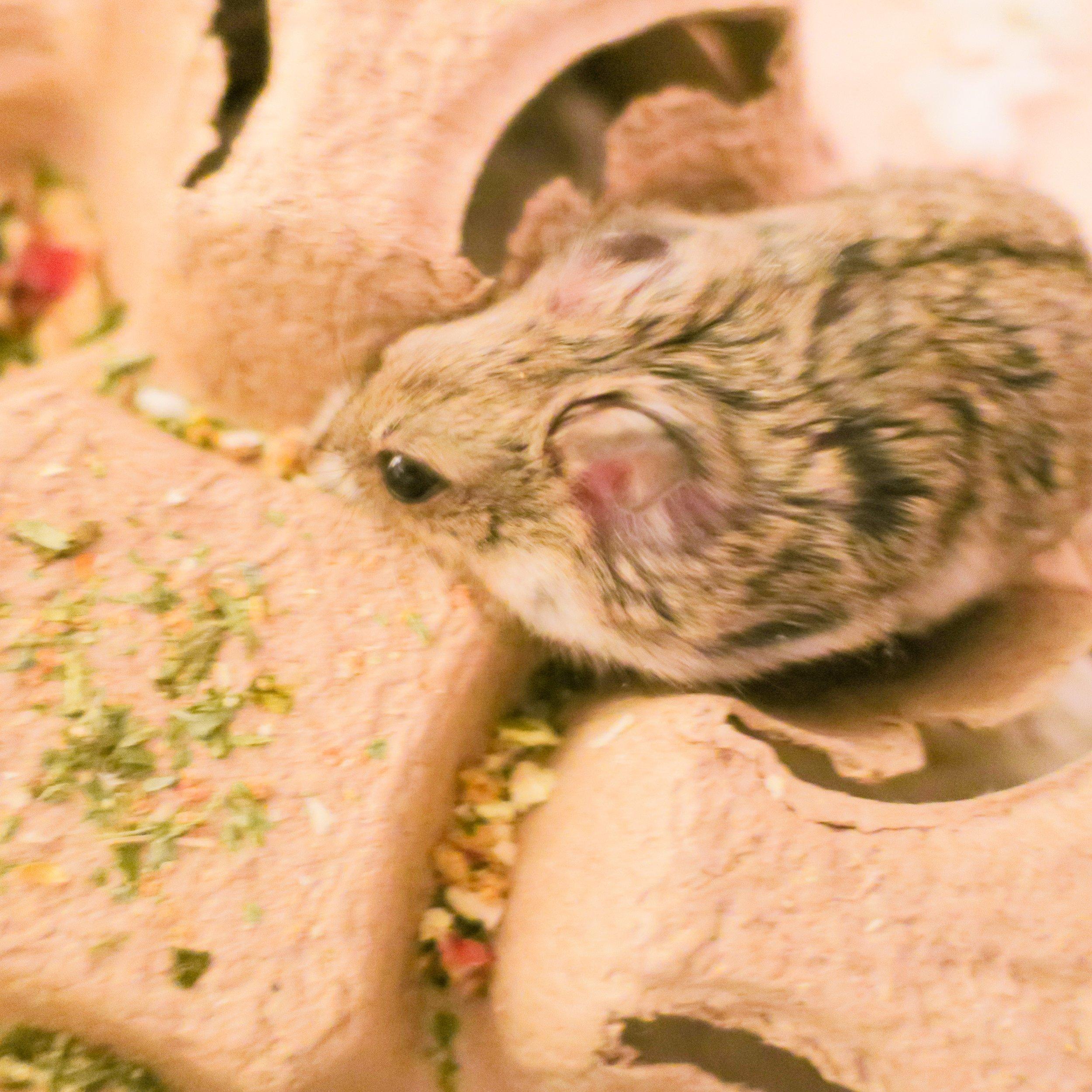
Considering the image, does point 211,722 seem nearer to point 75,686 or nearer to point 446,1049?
point 75,686

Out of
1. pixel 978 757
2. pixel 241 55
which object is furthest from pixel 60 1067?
pixel 241 55

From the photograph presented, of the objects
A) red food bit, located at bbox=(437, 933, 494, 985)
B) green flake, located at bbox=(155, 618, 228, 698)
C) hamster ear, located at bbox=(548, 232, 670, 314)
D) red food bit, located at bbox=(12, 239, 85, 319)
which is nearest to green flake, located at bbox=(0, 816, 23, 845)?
green flake, located at bbox=(155, 618, 228, 698)

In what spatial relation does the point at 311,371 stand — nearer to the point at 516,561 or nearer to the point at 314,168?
the point at 314,168

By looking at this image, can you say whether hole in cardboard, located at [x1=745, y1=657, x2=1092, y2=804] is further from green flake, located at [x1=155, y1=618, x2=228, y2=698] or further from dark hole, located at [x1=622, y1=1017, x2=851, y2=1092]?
green flake, located at [x1=155, y1=618, x2=228, y2=698]

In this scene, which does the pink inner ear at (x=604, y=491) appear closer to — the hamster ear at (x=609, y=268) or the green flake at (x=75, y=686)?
the hamster ear at (x=609, y=268)

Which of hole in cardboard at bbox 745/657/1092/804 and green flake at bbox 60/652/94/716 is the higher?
green flake at bbox 60/652/94/716
